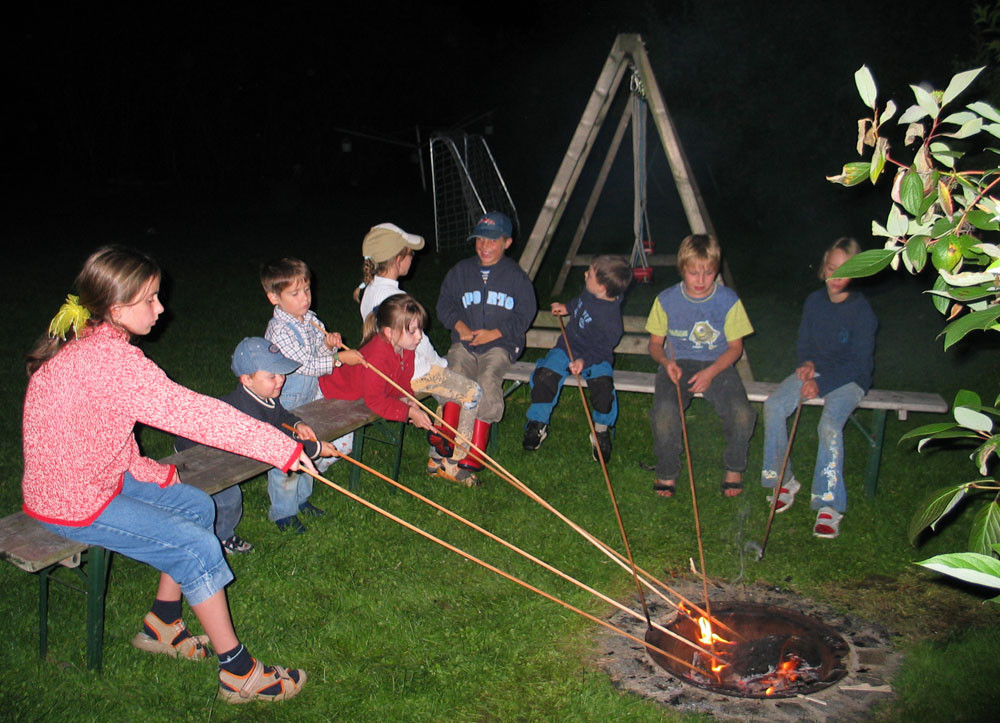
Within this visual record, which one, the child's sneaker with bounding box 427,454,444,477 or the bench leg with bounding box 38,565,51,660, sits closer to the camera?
the bench leg with bounding box 38,565,51,660

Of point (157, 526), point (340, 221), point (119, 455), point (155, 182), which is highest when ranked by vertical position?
point (155, 182)

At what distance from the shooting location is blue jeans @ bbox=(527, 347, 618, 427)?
5520mm

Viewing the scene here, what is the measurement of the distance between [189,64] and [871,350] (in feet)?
70.7

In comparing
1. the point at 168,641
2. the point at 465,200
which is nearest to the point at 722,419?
the point at 168,641

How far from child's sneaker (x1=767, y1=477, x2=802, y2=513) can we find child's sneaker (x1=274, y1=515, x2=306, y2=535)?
9.04ft

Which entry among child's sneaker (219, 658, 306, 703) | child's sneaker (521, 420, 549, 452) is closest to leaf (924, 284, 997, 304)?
child's sneaker (219, 658, 306, 703)

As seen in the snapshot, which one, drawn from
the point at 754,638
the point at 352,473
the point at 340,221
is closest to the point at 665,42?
the point at 340,221

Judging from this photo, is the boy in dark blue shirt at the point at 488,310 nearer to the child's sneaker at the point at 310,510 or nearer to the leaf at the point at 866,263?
the child's sneaker at the point at 310,510

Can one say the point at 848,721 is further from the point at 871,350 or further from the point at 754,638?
the point at 871,350

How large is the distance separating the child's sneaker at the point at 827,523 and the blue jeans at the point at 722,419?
575mm

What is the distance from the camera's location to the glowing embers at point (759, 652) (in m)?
3.41

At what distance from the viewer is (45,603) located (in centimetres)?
337

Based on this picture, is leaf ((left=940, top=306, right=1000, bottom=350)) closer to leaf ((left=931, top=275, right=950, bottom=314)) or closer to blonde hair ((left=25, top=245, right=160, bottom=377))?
leaf ((left=931, top=275, right=950, bottom=314))

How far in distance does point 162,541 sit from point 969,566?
2.77 m
